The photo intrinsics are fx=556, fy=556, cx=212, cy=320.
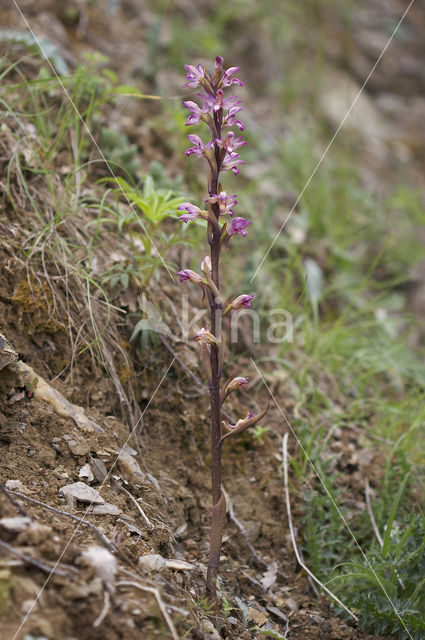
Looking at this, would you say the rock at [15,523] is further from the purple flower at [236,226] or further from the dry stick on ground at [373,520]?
the dry stick on ground at [373,520]

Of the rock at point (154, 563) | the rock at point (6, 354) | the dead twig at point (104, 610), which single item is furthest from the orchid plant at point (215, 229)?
the rock at point (6, 354)

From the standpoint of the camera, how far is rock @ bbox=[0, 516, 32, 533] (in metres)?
1.46

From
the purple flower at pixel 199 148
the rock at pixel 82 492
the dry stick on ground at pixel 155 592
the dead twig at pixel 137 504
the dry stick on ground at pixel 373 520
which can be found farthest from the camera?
the dry stick on ground at pixel 373 520

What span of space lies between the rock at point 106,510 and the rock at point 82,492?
0.06 ft

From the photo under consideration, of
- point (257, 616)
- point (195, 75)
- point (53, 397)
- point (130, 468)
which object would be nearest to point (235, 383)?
point (130, 468)

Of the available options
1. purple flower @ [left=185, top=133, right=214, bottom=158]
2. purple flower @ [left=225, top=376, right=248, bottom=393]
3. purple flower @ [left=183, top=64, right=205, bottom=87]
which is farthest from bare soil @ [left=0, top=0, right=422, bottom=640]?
purple flower @ [left=183, top=64, right=205, bottom=87]

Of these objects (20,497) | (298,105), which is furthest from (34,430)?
(298,105)

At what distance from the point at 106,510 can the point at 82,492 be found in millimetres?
101

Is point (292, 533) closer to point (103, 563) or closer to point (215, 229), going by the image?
point (103, 563)

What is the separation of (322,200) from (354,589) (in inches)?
117

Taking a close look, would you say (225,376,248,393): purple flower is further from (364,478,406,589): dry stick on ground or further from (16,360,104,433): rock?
(364,478,406,589): dry stick on ground

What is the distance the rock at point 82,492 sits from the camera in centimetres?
185

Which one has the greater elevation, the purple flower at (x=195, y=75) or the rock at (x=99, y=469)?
the purple flower at (x=195, y=75)

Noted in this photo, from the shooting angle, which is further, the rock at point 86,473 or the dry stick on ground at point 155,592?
the rock at point 86,473
